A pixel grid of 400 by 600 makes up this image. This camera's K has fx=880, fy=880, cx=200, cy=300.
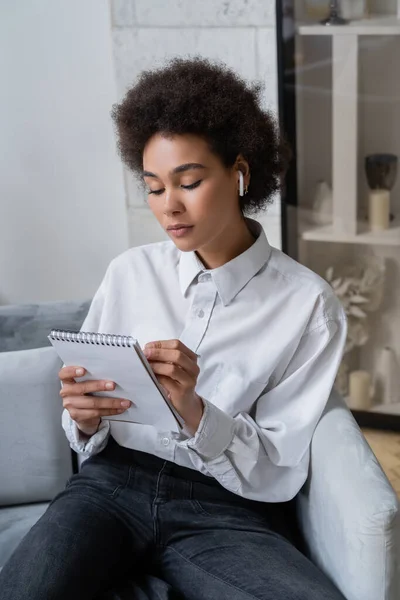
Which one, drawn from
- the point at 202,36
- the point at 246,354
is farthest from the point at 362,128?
the point at 246,354

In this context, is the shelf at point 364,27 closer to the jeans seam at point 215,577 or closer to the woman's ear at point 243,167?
the woman's ear at point 243,167

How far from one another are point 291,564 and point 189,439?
24cm

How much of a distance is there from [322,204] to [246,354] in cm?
113

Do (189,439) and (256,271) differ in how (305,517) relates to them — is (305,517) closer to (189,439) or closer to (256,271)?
(189,439)

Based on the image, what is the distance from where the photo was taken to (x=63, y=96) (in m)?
2.62

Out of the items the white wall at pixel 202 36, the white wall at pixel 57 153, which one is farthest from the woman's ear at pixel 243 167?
the white wall at pixel 57 153

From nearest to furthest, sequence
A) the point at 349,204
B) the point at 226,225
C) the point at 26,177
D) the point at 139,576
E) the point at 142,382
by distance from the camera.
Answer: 1. the point at 142,382
2. the point at 139,576
3. the point at 226,225
4. the point at 349,204
5. the point at 26,177

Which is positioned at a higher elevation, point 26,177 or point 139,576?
point 26,177

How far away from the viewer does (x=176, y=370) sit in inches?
50.3

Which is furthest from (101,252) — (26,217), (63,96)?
(63,96)

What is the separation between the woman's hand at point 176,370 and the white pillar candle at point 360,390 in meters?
1.39

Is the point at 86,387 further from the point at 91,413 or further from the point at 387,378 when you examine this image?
the point at 387,378

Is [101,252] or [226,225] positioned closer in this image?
[226,225]

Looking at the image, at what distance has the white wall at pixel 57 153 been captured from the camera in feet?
8.39
